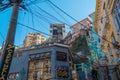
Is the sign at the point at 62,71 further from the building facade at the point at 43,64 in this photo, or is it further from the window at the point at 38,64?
the window at the point at 38,64

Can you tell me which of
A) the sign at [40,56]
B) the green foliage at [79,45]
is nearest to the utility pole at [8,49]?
the sign at [40,56]

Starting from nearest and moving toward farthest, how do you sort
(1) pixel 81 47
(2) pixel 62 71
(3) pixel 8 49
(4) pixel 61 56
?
(3) pixel 8 49
(2) pixel 62 71
(4) pixel 61 56
(1) pixel 81 47

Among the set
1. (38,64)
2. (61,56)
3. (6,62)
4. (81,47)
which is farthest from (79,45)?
(6,62)

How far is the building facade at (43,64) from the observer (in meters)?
21.4

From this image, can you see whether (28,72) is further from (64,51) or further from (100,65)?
(100,65)

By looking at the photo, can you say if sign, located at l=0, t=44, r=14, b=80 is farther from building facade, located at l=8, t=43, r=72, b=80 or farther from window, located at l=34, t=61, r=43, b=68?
window, located at l=34, t=61, r=43, b=68

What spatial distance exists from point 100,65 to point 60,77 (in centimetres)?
611

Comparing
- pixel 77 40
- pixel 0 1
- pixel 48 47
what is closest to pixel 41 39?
pixel 77 40

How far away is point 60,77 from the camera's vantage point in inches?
823

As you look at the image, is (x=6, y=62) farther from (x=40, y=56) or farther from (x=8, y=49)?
(x=40, y=56)

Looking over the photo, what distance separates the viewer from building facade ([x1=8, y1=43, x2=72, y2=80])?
2139cm

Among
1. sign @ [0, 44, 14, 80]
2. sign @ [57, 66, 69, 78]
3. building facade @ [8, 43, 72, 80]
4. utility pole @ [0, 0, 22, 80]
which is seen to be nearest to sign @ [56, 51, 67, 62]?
building facade @ [8, 43, 72, 80]

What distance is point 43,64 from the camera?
22.3 metres

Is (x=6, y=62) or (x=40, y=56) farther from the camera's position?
(x=40, y=56)
